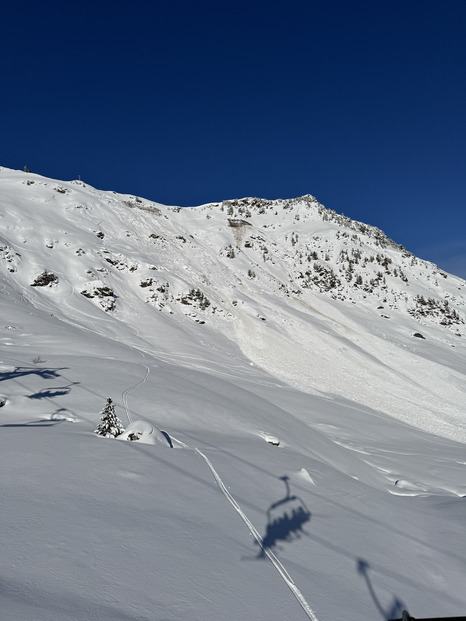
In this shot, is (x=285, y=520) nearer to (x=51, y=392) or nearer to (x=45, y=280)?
(x=51, y=392)

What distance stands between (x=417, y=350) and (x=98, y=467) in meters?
35.9

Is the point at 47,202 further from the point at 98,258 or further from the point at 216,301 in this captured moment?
the point at 216,301

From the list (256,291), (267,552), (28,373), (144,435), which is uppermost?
(256,291)

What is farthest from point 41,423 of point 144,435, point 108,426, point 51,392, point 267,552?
point 267,552

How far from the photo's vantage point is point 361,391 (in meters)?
24.0

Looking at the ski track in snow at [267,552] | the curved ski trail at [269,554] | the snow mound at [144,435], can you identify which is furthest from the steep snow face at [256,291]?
the curved ski trail at [269,554]

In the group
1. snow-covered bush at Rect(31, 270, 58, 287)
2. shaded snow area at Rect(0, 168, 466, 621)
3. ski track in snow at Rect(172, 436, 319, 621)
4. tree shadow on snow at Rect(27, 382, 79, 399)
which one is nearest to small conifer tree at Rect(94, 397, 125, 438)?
shaded snow area at Rect(0, 168, 466, 621)

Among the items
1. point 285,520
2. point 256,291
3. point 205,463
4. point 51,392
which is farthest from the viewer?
point 256,291

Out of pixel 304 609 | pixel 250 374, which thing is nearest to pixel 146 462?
pixel 304 609

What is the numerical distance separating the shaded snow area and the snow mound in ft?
0.15

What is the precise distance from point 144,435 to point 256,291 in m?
36.0

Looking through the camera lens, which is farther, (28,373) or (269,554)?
(28,373)

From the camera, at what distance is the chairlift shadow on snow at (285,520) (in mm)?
4351

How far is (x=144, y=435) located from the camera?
6629mm
